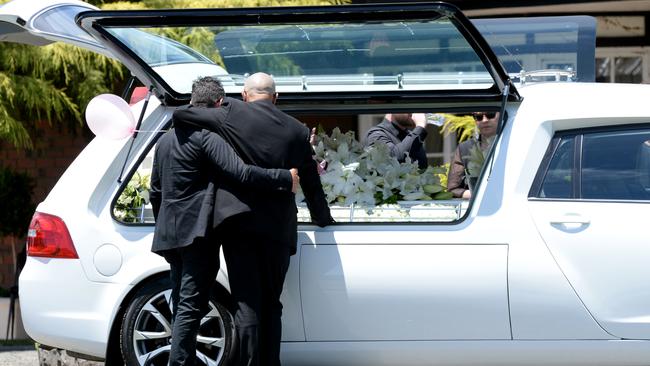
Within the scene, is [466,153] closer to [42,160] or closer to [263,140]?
[263,140]

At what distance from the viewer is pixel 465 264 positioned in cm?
522

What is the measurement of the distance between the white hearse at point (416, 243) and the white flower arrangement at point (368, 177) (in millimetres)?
138

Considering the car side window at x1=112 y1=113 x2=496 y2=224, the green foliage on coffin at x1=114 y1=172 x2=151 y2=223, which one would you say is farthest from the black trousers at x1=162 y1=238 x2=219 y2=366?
the green foliage on coffin at x1=114 y1=172 x2=151 y2=223

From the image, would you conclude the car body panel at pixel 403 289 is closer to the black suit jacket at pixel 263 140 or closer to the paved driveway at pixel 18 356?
the black suit jacket at pixel 263 140

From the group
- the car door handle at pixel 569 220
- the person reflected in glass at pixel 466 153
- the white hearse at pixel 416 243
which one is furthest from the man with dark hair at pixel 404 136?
the car door handle at pixel 569 220

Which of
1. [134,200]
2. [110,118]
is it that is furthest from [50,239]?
[110,118]

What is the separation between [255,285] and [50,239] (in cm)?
113

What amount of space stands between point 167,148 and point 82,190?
1.75ft

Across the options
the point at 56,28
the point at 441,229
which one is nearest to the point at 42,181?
the point at 56,28

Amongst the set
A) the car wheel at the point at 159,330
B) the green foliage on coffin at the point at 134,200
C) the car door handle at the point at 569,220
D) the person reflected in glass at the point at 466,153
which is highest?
the person reflected in glass at the point at 466,153

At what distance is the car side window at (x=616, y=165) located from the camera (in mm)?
5305

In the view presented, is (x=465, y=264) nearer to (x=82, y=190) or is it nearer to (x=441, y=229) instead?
(x=441, y=229)

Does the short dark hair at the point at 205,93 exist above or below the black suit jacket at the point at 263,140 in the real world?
above

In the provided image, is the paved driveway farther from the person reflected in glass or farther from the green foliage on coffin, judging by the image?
the person reflected in glass
